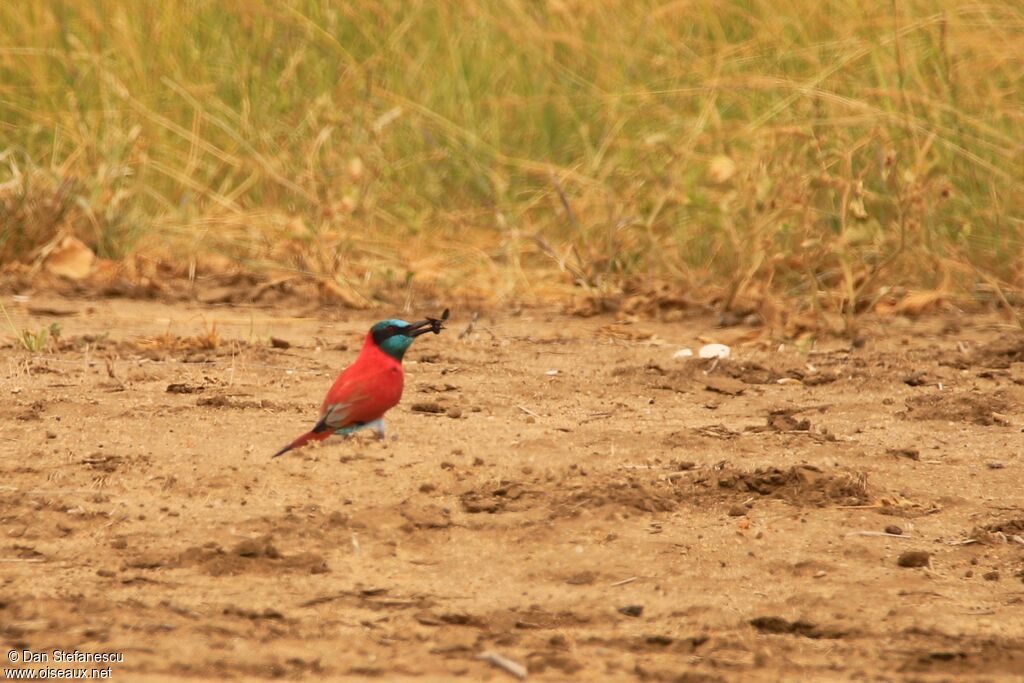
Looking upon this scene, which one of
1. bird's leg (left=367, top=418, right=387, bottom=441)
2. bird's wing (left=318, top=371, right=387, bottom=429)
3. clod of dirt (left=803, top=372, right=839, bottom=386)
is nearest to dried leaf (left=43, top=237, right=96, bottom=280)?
bird's leg (left=367, top=418, right=387, bottom=441)

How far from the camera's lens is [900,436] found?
3.46 metres

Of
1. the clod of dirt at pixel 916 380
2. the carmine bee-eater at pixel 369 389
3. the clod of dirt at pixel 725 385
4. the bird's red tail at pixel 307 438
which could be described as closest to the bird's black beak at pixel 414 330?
the carmine bee-eater at pixel 369 389

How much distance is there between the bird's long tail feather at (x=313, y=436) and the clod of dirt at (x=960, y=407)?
149cm

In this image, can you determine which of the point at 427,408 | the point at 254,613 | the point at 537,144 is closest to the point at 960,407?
the point at 427,408

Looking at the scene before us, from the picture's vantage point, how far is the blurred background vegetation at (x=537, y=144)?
497 centimetres

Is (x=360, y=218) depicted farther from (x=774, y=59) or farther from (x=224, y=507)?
(x=224, y=507)

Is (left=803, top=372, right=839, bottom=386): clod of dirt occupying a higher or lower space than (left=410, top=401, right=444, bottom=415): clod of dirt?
lower

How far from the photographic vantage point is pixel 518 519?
9.13 ft

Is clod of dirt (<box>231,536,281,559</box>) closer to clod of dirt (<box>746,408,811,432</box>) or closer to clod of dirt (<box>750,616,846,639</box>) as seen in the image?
clod of dirt (<box>750,616,846,639</box>)

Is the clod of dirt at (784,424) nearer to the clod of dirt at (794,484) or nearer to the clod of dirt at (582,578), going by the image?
the clod of dirt at (794,484)

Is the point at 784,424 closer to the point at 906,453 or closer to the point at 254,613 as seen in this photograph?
the point at 906,453

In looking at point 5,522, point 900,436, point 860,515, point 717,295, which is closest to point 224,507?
point 5,522

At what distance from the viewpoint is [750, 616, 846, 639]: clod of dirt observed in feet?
7.66

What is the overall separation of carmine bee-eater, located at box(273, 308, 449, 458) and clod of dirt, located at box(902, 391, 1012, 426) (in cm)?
130
